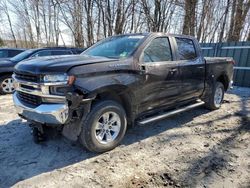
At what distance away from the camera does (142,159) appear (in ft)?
12.3

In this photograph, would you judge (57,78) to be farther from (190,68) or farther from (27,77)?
(190,68)

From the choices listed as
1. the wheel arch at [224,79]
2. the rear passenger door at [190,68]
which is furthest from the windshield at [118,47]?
the wheel arch at [224,79]

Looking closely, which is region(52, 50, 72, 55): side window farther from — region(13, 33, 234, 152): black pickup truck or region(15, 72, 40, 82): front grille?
region(15, 72, 40, 82): front grille

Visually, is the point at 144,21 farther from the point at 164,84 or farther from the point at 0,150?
the point at 0,150

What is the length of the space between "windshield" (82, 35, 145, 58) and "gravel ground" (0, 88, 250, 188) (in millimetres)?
1556

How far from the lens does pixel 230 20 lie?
1653cm

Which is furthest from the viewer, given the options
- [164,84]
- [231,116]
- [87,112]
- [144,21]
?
[144,21]

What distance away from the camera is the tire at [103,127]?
3.62 metres


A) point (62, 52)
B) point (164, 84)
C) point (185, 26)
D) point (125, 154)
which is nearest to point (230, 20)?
point (185, 26)

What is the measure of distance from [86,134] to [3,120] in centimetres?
285

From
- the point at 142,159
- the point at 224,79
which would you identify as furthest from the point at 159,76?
the point at 224,79

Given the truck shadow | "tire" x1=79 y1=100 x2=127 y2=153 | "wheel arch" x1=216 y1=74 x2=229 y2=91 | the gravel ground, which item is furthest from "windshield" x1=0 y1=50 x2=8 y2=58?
"wheel arch" x1=216 y1=74 x2=229 y2=91

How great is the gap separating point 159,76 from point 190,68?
3.67 feet

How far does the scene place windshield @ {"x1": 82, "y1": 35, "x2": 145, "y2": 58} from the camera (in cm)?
430
